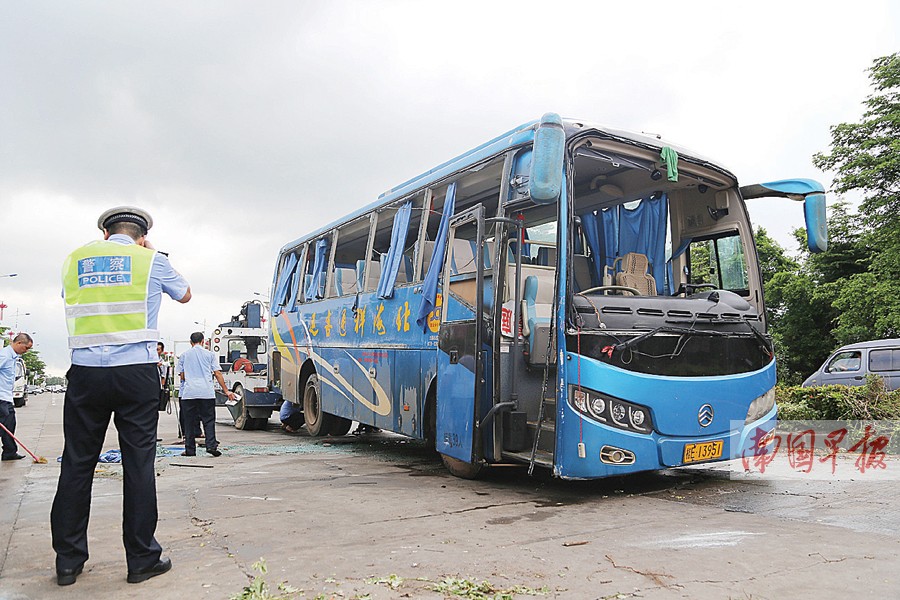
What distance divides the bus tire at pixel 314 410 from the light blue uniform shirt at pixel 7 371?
14.3ft

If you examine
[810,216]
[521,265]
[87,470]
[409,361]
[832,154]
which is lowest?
[87,470]

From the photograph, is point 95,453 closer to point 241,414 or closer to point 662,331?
point 662,331

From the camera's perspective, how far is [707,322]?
6.97 m

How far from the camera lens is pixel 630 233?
27.6ft

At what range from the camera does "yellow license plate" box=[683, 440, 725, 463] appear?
6.77 metres

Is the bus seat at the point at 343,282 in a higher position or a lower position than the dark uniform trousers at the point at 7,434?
higher

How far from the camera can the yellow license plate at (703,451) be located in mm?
6773

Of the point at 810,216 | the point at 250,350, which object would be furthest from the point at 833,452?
the point at 250,350

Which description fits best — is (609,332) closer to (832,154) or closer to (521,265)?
(521,265)

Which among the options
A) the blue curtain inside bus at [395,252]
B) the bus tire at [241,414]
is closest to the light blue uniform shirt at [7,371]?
the blue curtain inside bus at [395,252]

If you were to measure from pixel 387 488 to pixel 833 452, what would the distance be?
6.17 metres

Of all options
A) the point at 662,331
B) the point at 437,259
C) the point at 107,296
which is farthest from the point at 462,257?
the point at 107,296

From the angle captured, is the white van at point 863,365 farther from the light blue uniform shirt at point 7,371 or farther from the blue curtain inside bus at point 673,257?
the light blue uniform shirt at point 7,371

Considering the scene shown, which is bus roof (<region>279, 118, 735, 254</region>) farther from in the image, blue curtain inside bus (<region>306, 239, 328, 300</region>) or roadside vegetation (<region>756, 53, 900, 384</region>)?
roadside vegetation (<region>756, 53, 900, 384</region>)
